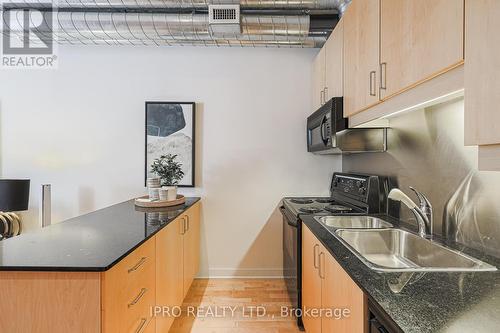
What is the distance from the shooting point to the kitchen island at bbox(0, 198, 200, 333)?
1012 millimetres

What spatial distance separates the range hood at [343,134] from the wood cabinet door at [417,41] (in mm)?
554

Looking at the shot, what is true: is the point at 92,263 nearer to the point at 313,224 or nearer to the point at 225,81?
the point at 313,224

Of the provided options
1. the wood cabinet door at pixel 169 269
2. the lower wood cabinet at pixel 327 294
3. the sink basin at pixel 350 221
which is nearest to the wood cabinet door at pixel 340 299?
the lower wood cabinet at pixel 327 294

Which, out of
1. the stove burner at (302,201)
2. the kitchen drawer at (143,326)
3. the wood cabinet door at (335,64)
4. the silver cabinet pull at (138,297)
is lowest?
the kitchen drawer at (143,326)

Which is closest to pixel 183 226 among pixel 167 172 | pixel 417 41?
pixel 167 172

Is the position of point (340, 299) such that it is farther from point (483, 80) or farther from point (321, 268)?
point (483, 80)

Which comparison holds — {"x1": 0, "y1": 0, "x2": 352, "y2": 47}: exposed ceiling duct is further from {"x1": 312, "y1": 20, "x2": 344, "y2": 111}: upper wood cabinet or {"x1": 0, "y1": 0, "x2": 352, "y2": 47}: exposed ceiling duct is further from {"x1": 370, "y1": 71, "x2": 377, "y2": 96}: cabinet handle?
{"x1": 370, "y1": 71, "x2": 377, "y2": 96}: cabinet handle

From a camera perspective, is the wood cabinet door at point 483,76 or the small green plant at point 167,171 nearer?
the wood cabinet door at point 483,76

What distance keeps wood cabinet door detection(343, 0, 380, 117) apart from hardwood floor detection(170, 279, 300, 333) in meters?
1.68

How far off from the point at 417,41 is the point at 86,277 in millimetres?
1550

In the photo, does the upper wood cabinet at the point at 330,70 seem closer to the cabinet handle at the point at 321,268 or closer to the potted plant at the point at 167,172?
the cabinet handle at the point at 321,268

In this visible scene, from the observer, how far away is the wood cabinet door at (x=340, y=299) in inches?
36.7

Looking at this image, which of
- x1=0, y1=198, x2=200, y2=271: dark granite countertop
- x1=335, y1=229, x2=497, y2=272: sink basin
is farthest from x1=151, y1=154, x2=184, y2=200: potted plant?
x1=335, y1=229, x2=497, y2=272: sink basin

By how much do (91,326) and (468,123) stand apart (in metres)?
1.45
